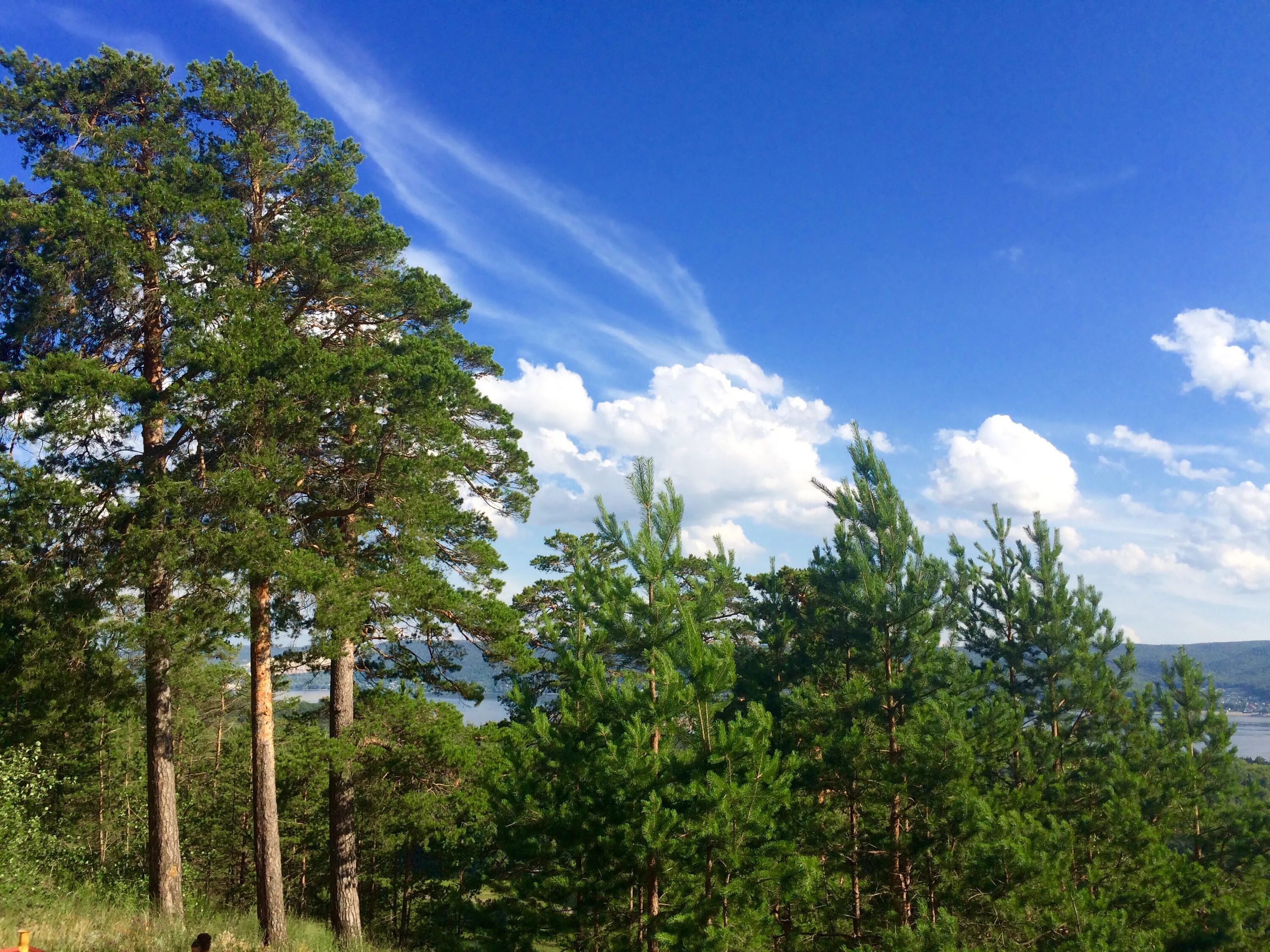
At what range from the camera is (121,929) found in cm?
987

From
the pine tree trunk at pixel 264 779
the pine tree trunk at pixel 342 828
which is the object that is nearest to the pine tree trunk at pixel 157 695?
the pine tree trunk at pixel 264 779

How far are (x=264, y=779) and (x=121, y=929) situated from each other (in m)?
2.72

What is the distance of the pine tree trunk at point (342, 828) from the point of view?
12.9 meters

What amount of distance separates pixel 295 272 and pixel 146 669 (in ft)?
22.5

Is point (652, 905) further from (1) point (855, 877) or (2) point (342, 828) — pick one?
(2) point (342, 828)

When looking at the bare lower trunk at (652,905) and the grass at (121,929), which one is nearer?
the grass at (121,929)

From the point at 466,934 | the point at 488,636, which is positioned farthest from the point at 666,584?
the point at 466,934

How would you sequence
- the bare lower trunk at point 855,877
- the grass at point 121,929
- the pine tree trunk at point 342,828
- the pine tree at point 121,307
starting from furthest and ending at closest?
the bare lower trunk at point 855,877 → the pine tree trunk at point 342,828 → the pine tree at point 121,307 → the grass at point 121,929

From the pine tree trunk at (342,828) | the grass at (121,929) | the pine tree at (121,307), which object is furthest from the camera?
the pine tree trunk at (342,828)

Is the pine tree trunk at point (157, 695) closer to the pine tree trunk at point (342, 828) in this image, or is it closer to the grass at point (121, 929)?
the grass at point (121, 929)

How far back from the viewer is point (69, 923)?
960 cm

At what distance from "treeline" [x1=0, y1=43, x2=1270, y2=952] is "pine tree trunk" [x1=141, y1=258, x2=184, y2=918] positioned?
0.06 m

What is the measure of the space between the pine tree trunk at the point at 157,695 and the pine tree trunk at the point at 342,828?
227 centimetres

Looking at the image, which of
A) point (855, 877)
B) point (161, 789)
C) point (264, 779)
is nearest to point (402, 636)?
point (264, 779)
